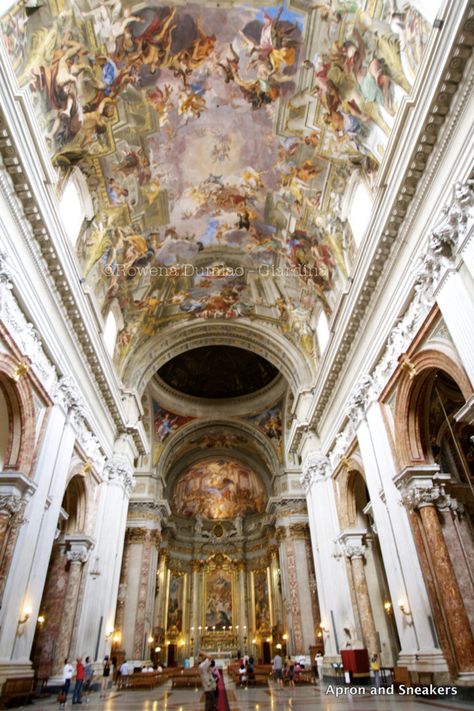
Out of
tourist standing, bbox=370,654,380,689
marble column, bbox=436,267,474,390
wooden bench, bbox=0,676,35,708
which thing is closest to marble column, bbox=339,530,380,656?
tourist standing, bbox=370,654,380,689

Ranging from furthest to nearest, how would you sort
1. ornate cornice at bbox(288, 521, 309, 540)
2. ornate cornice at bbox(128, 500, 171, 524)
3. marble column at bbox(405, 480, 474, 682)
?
1. ornate cornice at bbox(128, 500, 171, 524)
2. ornate cornice at bbox(288, 521, 309, 540)
3. marble column at bbox(405, 480, 474, 682)

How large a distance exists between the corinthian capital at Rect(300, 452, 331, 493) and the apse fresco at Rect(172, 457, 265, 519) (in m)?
16.7

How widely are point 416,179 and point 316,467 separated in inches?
491

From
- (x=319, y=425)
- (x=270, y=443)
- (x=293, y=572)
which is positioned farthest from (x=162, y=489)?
(x=319, y=425)

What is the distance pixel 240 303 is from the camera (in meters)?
22.2

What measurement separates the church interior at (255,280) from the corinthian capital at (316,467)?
14cm

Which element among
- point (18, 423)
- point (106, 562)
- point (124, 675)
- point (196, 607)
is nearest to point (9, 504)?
point (18, 423)

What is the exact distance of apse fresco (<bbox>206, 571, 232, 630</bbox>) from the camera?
111 ft

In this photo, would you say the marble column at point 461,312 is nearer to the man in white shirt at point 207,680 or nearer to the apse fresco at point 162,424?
the man in white shirt at point 207,680

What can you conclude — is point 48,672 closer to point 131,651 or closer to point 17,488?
point 17,488

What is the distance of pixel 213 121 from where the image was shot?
14.5m

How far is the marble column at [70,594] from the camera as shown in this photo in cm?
1334

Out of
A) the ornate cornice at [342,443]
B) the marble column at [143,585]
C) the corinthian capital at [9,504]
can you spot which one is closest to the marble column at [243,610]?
the marble column at [143,585]

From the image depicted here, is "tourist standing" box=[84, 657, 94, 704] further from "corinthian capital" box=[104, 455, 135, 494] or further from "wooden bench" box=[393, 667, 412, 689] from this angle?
"wooden bench" box=[393, 667, 412, 689]
